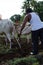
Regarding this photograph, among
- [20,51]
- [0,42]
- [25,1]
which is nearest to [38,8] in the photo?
[25,1]

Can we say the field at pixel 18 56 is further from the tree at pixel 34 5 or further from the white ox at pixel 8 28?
the tree at pixel 34 5

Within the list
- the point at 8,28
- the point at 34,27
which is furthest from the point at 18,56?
the point at 8,28

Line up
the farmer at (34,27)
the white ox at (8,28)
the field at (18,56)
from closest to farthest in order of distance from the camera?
the field at (18,56), the farmer at (34,27), the white ox at (8,28)

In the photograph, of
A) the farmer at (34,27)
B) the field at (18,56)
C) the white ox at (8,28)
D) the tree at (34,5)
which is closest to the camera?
the field at (18,56)

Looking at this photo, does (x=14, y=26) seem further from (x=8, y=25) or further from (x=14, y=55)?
(x=14, y=55)

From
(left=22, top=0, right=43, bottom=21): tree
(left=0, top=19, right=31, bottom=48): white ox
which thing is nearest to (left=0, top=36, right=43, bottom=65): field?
(left=0, top=19, right=31, bottom=48): white ox

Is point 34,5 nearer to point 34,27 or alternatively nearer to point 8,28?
point 8,28

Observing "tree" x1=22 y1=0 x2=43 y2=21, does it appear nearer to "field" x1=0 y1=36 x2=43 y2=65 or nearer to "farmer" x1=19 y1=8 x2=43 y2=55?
"field" x1=0 y1=36 x2=43 y2=65

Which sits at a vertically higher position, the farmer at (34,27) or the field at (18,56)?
the farmer at (34,27)

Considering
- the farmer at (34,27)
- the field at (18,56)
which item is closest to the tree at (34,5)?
the field at (18,56)

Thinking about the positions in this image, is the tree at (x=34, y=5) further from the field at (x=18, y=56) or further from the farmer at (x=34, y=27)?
the farmer at (x=34, y=27)

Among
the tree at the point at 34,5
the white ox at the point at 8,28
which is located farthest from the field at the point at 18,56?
the tree at the point at 34,5

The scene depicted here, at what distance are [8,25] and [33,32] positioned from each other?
8.75 feet

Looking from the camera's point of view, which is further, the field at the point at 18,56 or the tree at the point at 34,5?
the tree at the point at 34,5
